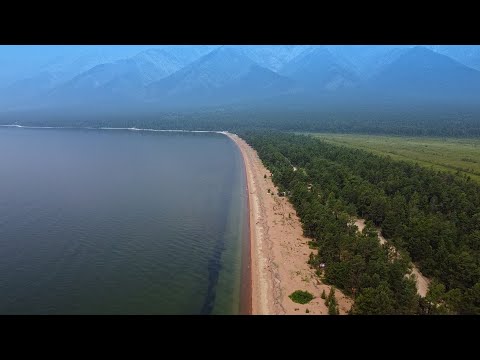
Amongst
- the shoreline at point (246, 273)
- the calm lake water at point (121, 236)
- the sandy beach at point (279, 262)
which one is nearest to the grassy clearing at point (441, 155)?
the sandy beach at point (279, 262)

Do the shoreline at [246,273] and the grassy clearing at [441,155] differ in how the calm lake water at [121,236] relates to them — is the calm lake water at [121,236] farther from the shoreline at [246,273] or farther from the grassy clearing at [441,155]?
the grassy clearing at [441,155]

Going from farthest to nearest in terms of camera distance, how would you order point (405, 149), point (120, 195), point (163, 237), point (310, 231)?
1. point (405, 149)
2. point (120, 195)
3. point (163, 237)
4. point (310, 231)

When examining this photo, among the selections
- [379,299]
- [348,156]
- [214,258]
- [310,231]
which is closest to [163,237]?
[214,258]

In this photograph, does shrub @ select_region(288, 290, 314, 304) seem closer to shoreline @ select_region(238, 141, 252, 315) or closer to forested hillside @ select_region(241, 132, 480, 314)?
forested hillside @ select_region(241, 132, 480, 314)

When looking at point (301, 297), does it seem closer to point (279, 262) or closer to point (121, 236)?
point (279, 262)
